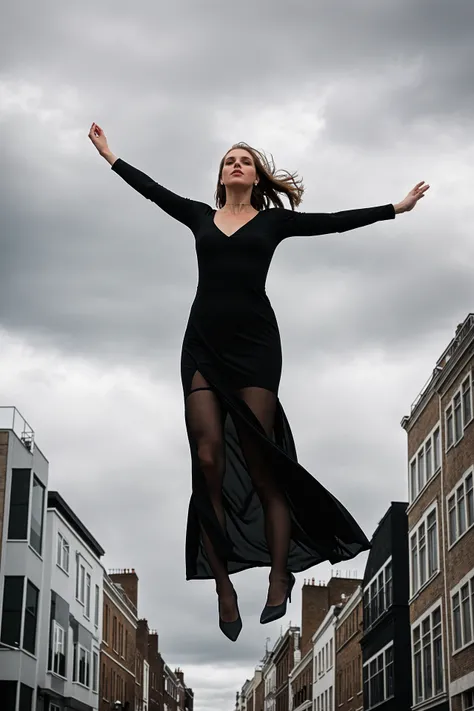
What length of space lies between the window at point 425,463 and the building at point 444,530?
3 centimetres

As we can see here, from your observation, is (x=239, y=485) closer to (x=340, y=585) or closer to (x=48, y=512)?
(x=48, y=512)

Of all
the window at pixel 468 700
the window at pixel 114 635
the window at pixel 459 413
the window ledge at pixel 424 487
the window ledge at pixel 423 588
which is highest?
the window at pixel 459 413

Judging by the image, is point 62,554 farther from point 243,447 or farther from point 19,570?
point 243,447

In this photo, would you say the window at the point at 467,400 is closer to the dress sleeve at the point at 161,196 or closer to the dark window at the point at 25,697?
the dark window at the point at 25,697

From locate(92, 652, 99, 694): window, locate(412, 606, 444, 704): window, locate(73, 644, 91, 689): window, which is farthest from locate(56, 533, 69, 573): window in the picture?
locate(412, 606, 444, 704): window

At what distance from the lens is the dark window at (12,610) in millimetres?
35875

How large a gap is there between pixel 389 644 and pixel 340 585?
31977 mm

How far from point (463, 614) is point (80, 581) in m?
21.7

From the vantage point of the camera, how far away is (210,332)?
180 inches

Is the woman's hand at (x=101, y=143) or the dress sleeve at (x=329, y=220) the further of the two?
the woman's hand at (x=101, y=143)

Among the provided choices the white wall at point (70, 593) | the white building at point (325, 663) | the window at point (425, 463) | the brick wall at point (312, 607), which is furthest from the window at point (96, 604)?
the brick wall at point (312, 607)

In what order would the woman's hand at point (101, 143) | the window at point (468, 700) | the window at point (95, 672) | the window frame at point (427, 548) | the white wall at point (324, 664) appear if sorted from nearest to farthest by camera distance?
the woman's hand at point (101, 143)
the window at point (468, 700)
the window frame at point (427, 548)
the window at point (95, 672)
the white wall at point (324, 664)

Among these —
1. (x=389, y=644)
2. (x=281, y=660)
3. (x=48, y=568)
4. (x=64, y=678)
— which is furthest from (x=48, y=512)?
(x=281, y=660)

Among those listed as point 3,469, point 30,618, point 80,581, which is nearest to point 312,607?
point 80,581
